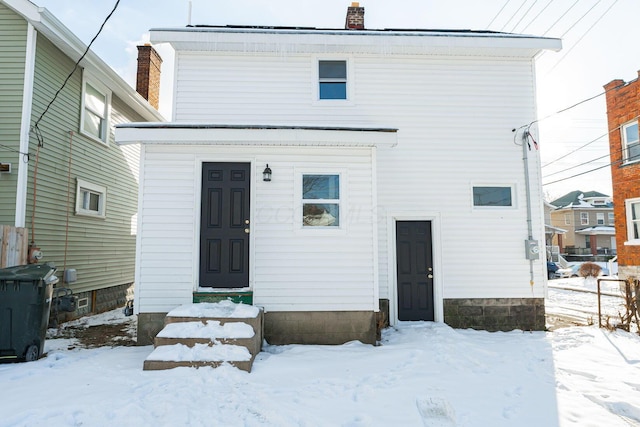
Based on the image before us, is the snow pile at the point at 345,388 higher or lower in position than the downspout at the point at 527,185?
lower

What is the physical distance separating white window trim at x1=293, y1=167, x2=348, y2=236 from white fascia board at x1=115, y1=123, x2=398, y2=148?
47cm

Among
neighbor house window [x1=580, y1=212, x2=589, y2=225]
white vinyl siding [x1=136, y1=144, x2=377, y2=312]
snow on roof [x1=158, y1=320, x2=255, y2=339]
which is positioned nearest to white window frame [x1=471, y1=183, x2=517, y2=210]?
white vinyl siding [x1=136, y1=144, x2=377, y2=312]

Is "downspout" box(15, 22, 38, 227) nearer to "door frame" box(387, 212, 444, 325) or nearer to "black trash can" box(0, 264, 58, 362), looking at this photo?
"black trash can" box(0, 264, 58, 362)

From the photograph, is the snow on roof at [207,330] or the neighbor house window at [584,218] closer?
the snow on roof at [207,330]

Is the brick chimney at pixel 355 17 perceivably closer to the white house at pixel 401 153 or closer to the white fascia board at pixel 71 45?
the white house at pixel 401 153

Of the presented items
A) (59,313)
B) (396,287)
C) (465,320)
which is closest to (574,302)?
(465,320)

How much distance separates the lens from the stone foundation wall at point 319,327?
5945 millimetres

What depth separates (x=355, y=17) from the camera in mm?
8695

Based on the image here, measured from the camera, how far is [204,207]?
6230 millimetres

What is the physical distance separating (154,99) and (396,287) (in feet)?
33.4

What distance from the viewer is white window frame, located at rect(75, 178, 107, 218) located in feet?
28.0

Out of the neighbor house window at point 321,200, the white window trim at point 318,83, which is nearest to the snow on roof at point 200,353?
the neighbor house window at point 321,200

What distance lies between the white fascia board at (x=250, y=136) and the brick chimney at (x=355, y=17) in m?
4.09

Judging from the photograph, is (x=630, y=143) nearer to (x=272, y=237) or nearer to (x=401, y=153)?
(x=401, y=153)
